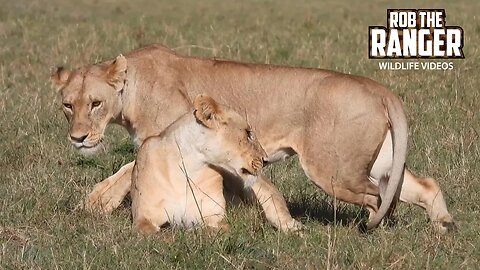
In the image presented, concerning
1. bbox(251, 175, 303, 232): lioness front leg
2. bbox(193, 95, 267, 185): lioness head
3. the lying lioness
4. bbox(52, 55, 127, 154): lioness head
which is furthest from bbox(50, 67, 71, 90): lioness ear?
bbox(251, 175, 303, 232): lioness front leg

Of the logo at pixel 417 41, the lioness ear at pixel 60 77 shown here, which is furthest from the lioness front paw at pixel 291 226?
the logo at pixel 417 41

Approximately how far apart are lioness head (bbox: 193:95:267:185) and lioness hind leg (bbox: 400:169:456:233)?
1.13 m

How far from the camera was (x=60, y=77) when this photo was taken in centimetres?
579

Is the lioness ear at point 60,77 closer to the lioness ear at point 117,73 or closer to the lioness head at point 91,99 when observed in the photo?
the lioness head at point 91,99

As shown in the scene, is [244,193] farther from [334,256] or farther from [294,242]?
[334,256]

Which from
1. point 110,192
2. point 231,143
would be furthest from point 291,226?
point 110,192

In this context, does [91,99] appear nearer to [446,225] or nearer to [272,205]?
[272,205]

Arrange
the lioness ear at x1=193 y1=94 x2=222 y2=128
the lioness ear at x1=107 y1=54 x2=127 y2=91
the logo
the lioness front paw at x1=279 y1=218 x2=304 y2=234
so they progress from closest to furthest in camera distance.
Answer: the lioness ear at x1=193 y1=94 x2=222 y2=128 → the lioness front paw at x1=279 y1=218 x2=304 y2=234 → the lioness ear at x1=107 y1=54 x2=127 y2=91 → the logo

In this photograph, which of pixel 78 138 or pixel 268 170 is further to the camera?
pixel 268 170

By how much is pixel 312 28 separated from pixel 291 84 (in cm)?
867

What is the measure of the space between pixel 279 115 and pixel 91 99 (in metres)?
1.04

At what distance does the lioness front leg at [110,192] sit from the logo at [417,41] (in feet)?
18.4

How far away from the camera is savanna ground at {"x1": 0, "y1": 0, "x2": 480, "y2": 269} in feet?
15.3

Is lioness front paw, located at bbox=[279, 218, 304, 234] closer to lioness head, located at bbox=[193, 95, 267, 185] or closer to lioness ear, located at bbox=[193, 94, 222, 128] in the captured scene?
lioness head, located at bbox=[193, 95, 267, 185]
